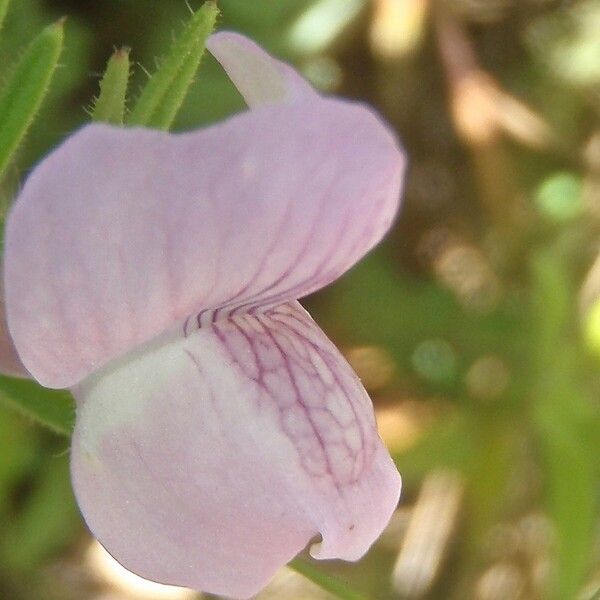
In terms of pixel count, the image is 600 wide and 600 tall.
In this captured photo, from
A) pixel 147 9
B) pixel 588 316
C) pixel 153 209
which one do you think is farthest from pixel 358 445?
pixel 147 9

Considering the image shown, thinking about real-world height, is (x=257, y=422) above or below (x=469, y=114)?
above

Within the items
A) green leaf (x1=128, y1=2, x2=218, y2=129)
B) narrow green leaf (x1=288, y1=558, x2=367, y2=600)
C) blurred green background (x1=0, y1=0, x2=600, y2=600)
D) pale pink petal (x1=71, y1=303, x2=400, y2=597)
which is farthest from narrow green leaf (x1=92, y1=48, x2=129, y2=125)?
blurred green background (x1=0, y1=0, x2=600, y2=600)

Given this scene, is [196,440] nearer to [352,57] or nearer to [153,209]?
[153,209]

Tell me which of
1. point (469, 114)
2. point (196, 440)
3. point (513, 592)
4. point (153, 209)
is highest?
point (153, 209)

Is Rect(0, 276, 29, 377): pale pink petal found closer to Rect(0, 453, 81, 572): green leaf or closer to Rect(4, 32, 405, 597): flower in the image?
Rect(4, 32, 405, 597): flower

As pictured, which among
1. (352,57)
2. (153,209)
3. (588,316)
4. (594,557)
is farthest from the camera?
(352,57)

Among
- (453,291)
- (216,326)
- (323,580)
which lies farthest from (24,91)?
(453,291)
